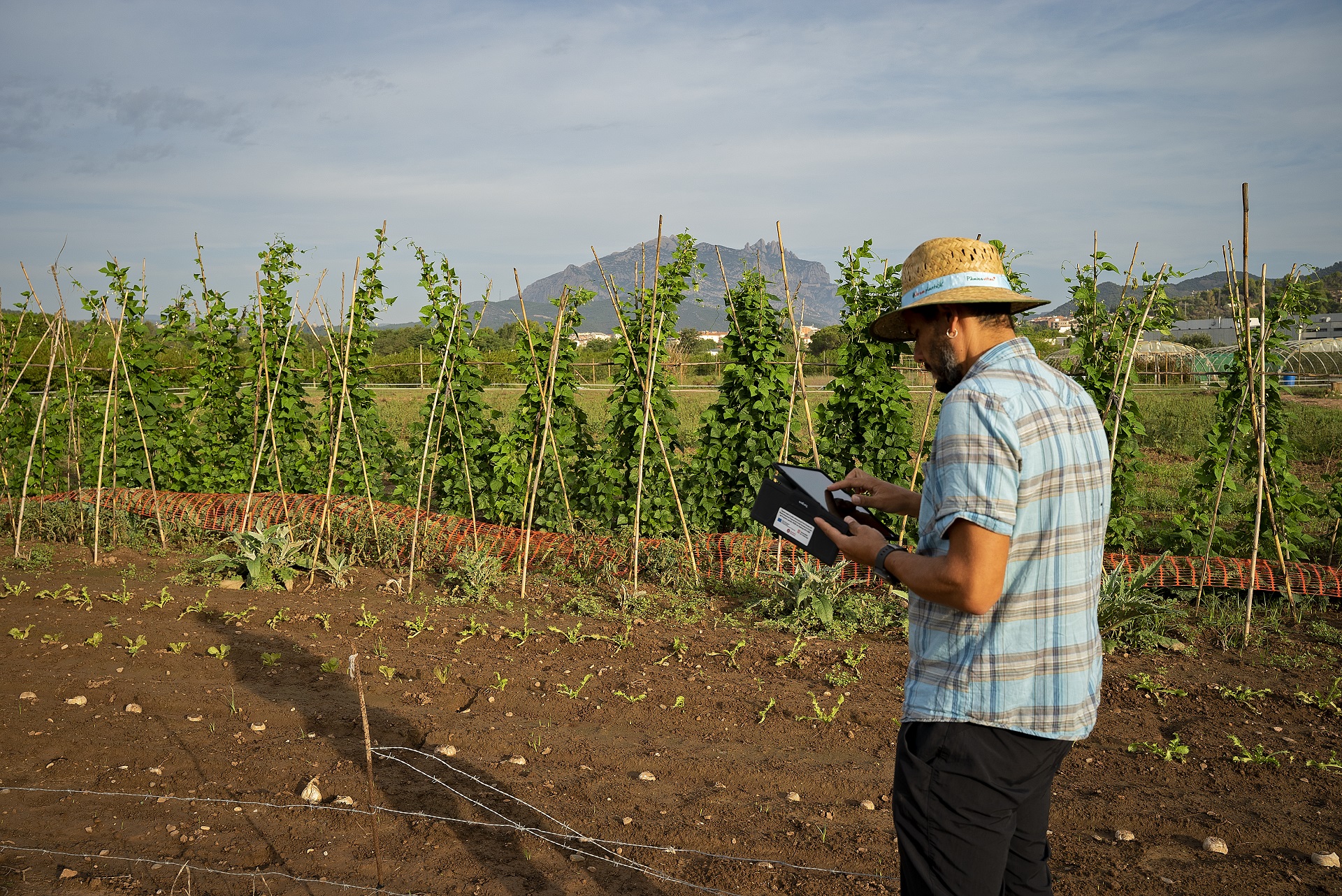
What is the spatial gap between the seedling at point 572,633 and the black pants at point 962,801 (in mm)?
3411

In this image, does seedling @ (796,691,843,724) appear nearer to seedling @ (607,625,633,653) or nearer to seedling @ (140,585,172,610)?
seedling @ (607,625,633,653)

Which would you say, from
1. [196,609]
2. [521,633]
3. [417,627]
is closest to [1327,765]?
[521,633]

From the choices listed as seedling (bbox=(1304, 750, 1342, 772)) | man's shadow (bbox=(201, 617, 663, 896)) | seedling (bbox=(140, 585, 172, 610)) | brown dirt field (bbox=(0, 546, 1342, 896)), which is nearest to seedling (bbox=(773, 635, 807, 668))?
brown dirt field (bbox=(0, 546, 1342, 896))

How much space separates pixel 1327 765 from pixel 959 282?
3157mm

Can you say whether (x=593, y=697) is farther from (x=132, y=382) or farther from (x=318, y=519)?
(x=132, y=382)

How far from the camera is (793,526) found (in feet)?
6.73

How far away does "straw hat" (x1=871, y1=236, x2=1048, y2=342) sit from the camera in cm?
171

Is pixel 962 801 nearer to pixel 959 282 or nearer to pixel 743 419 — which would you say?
pixel 959 282

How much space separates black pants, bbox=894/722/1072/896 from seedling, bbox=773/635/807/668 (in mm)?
3007

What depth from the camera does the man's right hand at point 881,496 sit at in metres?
2.11

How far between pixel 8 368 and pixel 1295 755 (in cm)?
997

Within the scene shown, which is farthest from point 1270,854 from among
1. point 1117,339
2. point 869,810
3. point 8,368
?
point 8,368

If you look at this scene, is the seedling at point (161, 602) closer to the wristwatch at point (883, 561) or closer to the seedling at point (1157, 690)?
the wristwatch at point (883, 561)

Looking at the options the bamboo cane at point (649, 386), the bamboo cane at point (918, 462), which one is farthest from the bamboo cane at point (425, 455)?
the bamboo cane at point (918, 462)
